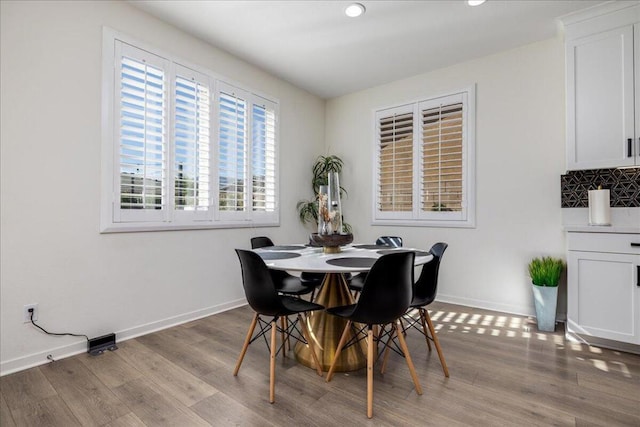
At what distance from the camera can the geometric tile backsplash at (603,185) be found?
2795 millimetres

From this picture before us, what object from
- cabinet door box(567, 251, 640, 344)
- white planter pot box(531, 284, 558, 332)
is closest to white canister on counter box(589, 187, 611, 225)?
cabinet door box(567, 251, 640, 344)

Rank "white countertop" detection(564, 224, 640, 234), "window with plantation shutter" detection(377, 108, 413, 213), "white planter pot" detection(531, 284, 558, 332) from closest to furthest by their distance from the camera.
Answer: "white countertop" detection(564, 224, 640, 234) → "white planter pot" detection(531, 284, 558, 332) → "window with plantation shutter" detection(377, 108, 413, 213)

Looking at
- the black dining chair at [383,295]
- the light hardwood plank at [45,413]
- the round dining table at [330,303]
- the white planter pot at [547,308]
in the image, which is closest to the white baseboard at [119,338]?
the light hardwood plank at [45,413]

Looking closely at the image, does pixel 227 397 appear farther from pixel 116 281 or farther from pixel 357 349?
pixel 116 281

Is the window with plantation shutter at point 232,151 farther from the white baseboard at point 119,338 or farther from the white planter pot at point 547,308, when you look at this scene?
the white planter pot at point 547,308

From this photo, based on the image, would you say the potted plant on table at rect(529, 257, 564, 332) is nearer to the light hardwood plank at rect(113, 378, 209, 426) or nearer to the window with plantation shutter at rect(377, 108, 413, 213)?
the window with plantation shutter at rect(377, 108, 413, 213)

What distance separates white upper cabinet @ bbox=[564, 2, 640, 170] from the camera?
2.62 metres

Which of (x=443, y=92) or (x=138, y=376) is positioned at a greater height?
(x=443, y=92)

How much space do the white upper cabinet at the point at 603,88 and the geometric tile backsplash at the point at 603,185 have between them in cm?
28

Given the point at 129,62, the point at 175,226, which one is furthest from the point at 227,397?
the point at 129,62

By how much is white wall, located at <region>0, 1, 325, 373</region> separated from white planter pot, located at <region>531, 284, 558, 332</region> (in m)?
3.36

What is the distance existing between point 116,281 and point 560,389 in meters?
3.28

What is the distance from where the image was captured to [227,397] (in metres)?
1.86

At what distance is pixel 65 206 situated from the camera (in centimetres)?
239
